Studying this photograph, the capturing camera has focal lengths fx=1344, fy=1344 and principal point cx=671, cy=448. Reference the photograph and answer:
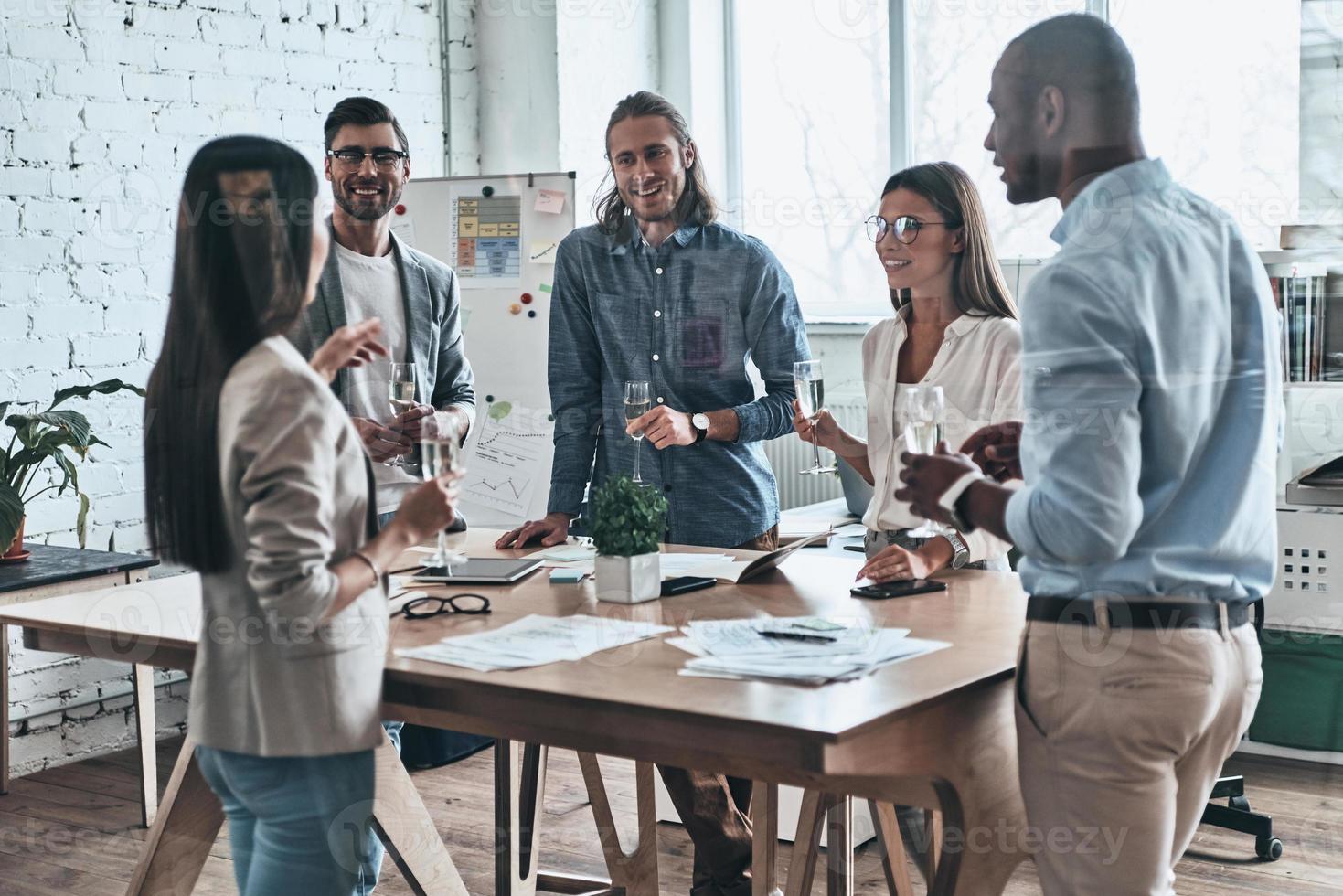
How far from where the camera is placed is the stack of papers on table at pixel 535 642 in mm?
1618

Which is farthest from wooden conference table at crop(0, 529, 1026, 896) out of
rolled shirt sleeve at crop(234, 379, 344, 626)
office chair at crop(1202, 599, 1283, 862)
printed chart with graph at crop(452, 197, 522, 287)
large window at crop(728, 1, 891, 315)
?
large window at crop(728, 1, 891, 315)

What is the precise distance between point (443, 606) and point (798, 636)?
21.6 inches

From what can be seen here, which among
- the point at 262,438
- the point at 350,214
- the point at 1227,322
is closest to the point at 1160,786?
the point at 1227,322

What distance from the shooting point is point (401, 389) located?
1741 mm

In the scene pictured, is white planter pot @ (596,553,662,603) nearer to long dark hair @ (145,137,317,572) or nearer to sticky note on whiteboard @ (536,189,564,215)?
long dark hair @ (145,137,317,572)

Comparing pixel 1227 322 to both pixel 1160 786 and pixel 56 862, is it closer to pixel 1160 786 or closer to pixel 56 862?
pixel 1160 786

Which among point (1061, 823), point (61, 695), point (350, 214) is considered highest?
point (350, 214)

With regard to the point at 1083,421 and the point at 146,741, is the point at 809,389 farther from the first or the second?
the point at 146,741

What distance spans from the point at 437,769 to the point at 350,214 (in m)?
2.19

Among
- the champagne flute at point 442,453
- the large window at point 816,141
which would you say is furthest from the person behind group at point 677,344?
the large window at point 816,141

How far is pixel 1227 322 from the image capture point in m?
1.35

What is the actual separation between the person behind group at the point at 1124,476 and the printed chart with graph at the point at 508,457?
9.82ft

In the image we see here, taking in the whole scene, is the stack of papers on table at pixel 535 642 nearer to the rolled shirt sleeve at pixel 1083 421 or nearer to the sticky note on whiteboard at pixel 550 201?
the rolled shirt sleeve at pixel 1083 421

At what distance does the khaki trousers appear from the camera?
1362 mm
